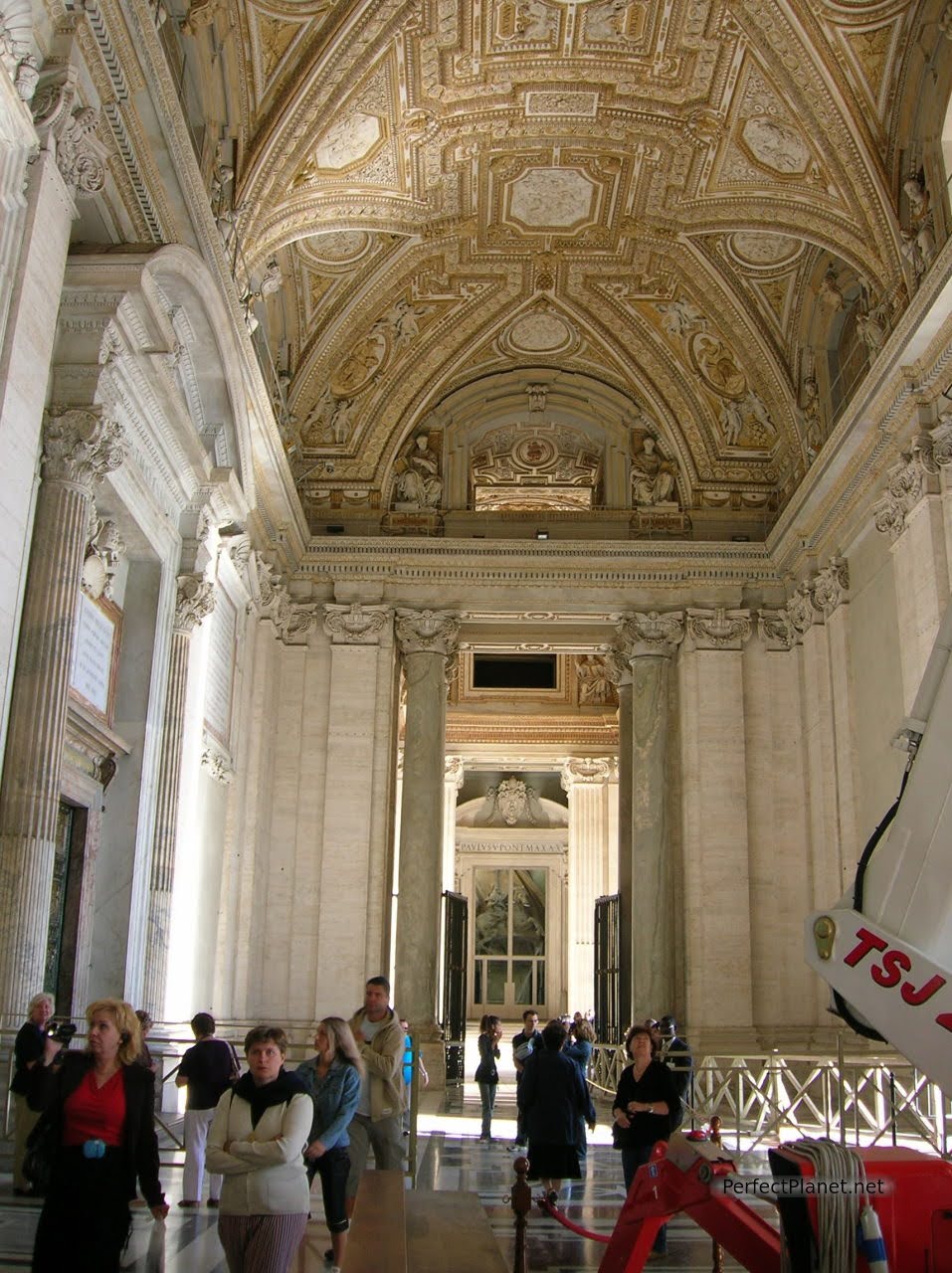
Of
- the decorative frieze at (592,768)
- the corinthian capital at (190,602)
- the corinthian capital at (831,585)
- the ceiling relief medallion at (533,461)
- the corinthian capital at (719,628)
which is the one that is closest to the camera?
the corinthian capital at (190,602)

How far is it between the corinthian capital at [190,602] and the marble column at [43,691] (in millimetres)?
2811

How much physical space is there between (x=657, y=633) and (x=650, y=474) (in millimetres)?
2479

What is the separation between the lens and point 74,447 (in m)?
9.38

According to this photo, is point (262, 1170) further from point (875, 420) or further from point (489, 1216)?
point (875, 420)

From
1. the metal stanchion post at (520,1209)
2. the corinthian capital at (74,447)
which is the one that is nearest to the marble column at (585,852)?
the corinthian capital at (74,447)

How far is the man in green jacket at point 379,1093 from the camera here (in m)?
6.73

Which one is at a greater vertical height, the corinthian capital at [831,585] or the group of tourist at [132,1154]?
the corinthian capital at [831,585]

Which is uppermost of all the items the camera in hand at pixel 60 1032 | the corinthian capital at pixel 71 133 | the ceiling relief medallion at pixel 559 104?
the ceiling relief medallion at pixel 559 104

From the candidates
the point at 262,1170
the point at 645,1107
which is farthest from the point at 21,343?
the point at 645,1107

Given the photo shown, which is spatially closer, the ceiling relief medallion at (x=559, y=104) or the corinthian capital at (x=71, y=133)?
the corinthian capital at (x=71, y=133)

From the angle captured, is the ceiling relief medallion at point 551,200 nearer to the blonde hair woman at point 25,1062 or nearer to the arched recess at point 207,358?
the arched recess at point 207,358

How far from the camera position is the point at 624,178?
627 inches

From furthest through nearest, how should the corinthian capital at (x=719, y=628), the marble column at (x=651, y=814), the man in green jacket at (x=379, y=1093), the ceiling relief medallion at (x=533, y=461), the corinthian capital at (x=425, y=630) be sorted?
the ceiling relief medallion at (x=533, y=461) < the corinthian capital at (x=425, y=630) < the corinthian capital at (x=719, y=628) < the marble column at (x=651, y=814) < the man in green jacket at (x=379, y=1093)

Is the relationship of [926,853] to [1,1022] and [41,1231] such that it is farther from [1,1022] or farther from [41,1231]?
[1,1022]
